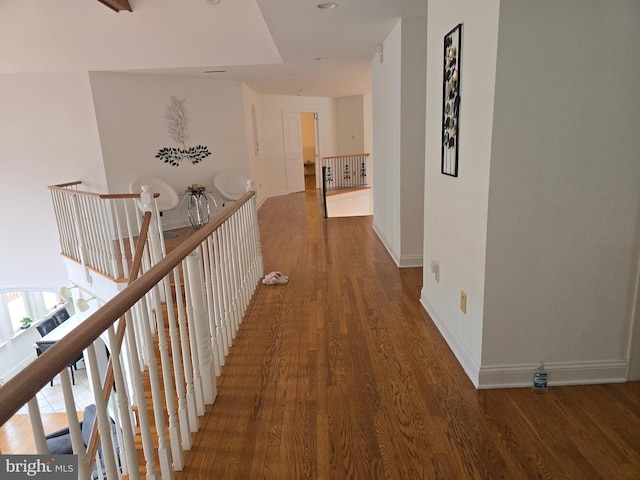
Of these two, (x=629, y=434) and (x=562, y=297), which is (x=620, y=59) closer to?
(x=562, y=297)

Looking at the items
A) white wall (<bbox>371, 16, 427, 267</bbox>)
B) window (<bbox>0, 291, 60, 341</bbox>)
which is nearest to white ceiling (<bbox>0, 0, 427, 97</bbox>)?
white wall (<bbox>371, 16, 427, 267</bbox>)

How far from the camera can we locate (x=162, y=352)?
1711 mm

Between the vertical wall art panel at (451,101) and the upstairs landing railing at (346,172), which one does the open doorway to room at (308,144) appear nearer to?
the upstairs landing railing at (346,172)

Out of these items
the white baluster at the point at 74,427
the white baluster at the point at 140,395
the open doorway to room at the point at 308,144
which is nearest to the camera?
the white baluster at the point at 74,427

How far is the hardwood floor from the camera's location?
1789 millimetres

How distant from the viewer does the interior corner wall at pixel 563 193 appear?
6.36ft

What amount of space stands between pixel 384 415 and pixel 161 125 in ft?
21.0

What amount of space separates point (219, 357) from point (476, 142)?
1.97 m

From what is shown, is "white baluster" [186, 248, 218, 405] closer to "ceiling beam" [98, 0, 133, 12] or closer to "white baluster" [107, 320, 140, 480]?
"white baluster" [107, 320, 140, 480]

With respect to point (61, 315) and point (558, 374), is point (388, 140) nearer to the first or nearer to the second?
point (558, 374)

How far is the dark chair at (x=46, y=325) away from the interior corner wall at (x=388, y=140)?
879cm

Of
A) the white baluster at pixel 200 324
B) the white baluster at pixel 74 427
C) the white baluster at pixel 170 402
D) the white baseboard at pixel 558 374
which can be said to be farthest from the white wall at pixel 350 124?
the white baluster at pixel 74 427

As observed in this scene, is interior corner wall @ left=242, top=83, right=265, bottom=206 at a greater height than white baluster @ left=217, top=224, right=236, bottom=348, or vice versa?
interior corner wall @ left=242, top=83, right=265, bottom=206

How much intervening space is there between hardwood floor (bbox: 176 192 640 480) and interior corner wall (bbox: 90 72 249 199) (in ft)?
15.4
